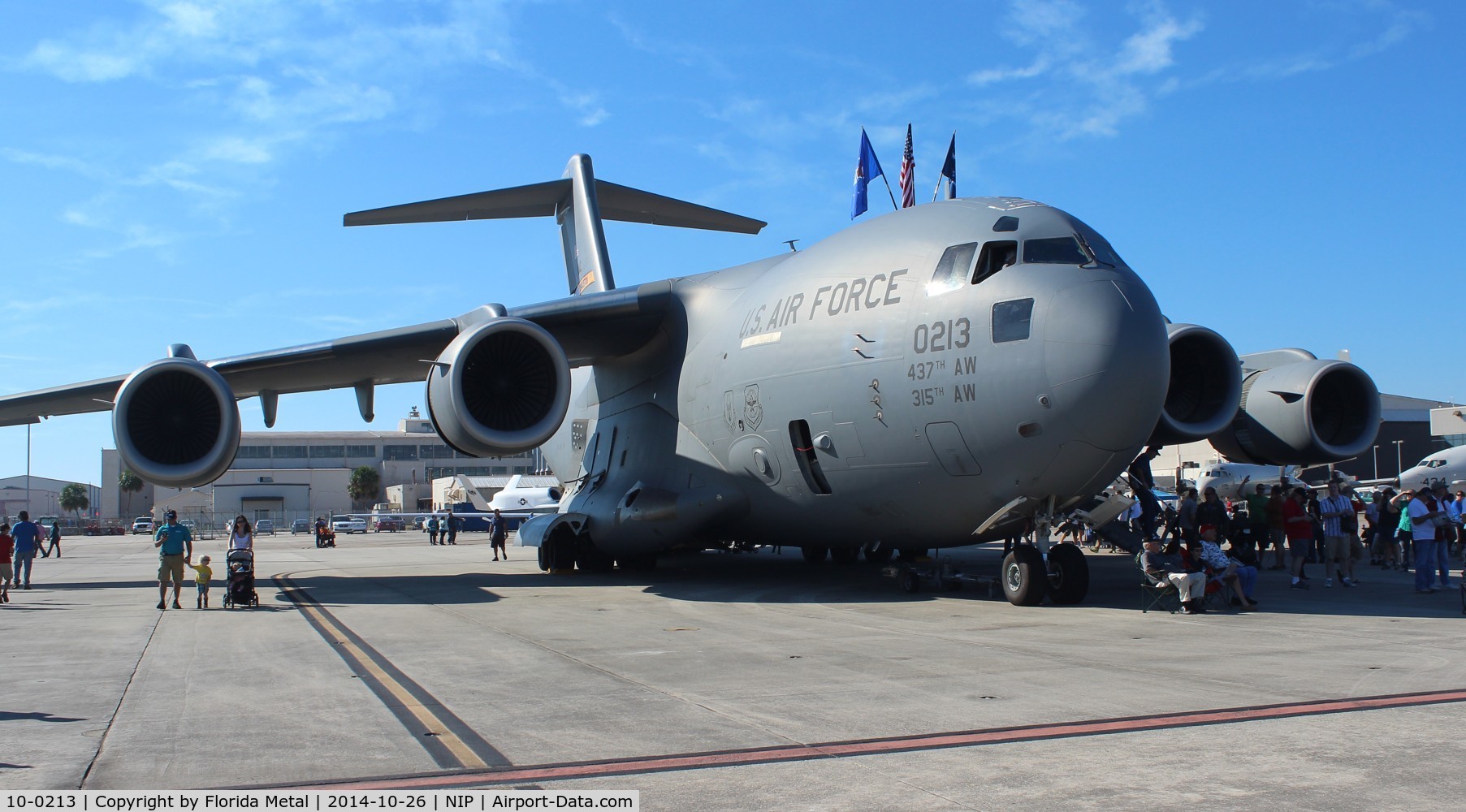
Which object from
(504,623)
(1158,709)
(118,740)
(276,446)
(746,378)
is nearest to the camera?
(118,740)

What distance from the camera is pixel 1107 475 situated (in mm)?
11547

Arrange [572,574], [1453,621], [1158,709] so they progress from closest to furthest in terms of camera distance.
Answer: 1. [1158,709]
2. [1453,621]
3. [572,574]

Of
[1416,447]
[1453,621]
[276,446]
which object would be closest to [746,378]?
[1453,621]

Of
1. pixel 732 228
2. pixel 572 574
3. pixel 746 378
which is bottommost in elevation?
pixel 572 574

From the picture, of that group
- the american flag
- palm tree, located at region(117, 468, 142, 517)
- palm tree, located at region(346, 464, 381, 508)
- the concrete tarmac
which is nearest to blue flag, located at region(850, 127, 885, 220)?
the american flag

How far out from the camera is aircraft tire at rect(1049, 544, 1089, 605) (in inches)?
471

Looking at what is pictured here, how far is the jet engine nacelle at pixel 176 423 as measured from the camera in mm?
14484

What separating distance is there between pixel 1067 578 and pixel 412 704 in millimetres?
7460

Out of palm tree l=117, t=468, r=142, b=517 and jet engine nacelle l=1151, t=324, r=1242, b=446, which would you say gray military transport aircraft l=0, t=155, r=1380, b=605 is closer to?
jet engine nacelle l=1151, t=324, r=1242, b=446

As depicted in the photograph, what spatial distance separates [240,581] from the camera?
13.7m

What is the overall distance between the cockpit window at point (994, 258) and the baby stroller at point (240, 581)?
9071mm

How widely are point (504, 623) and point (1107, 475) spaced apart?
244 inches

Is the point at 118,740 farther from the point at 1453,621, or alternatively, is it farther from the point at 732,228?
the point at 732,228

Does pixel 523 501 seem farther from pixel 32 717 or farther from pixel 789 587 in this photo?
pixel 32 717
